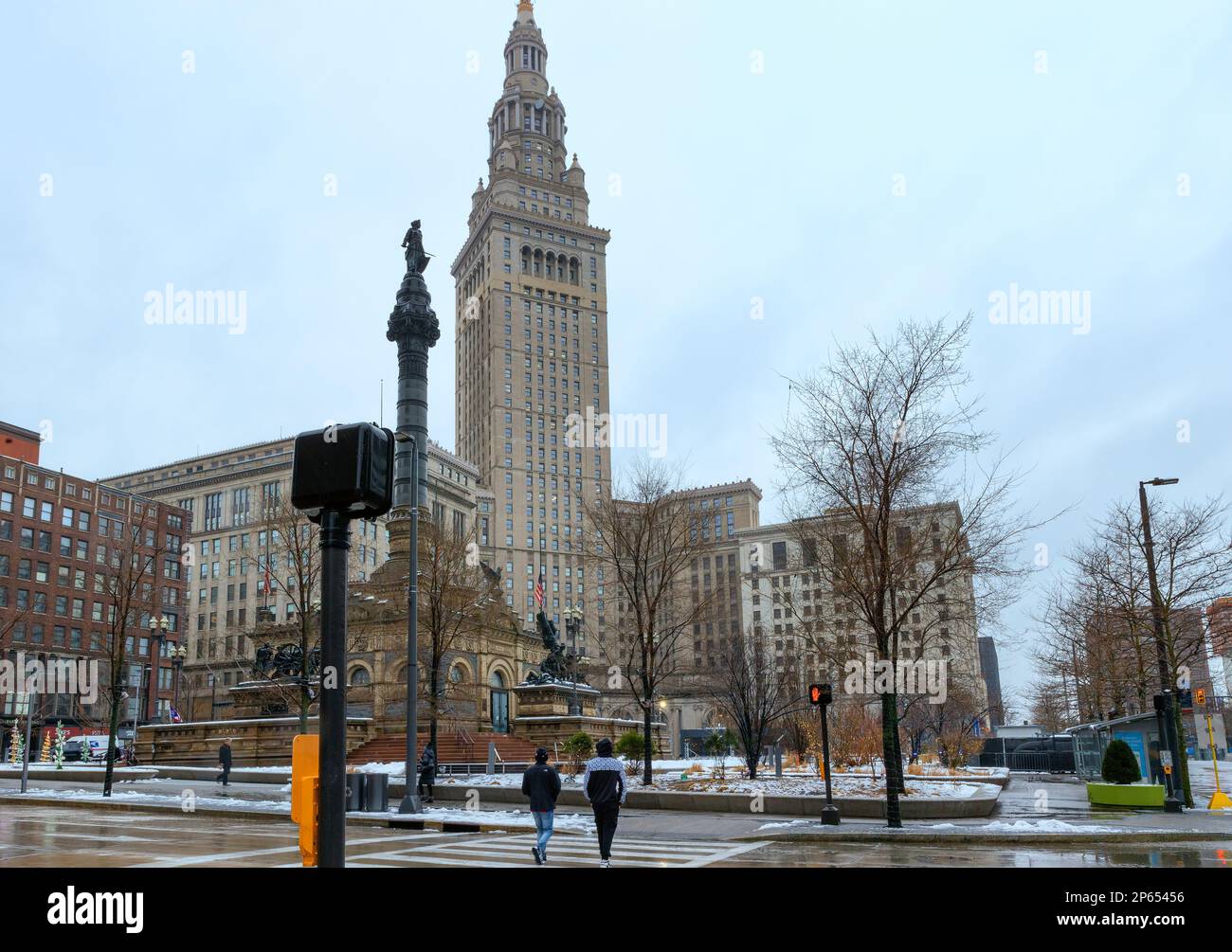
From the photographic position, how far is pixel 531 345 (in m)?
165

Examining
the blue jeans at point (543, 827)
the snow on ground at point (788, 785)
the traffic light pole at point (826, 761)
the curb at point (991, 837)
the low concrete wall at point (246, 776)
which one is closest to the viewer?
the blue jeans at point (543, 827)

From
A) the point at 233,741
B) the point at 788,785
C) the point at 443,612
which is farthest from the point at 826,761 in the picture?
the point at 233,741

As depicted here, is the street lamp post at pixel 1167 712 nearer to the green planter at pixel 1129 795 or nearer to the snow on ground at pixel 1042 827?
the green planter at pixel 1129 795

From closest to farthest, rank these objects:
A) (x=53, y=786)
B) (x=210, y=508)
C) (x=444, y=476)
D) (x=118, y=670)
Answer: (x=118, y=670) < (x=53, y=786) < (x=210, y=508) < (x=444, y=476)

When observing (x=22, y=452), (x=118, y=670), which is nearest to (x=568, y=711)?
(x=118, y=670)

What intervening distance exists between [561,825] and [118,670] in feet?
61.8

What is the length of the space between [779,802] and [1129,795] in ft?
33.1

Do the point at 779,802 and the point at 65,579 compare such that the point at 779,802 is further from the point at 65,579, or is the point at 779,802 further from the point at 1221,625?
the point at 65,579

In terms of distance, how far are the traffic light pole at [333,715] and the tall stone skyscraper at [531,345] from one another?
464ft

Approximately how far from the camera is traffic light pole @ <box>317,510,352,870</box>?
479 centimetres

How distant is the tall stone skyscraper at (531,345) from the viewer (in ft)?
516

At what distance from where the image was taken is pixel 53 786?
120ft

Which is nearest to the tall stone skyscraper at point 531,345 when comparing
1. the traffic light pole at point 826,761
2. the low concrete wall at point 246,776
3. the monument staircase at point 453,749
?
the monument staircase at point 453,749
